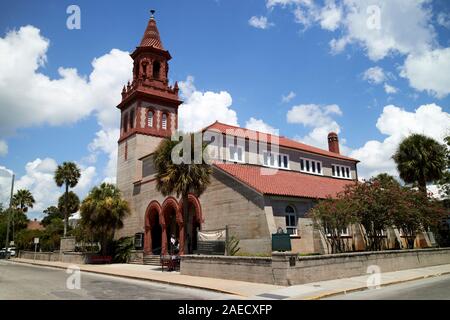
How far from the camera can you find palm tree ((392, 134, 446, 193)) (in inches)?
1395

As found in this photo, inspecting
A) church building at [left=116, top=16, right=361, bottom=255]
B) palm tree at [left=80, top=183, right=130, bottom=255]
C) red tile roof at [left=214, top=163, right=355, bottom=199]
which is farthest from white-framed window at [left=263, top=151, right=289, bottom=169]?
palm tree at [left=80, top=183, right=130, bottom=255]

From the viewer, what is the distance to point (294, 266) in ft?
53.2

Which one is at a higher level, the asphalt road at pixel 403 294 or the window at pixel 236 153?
the window at pixel 236 153

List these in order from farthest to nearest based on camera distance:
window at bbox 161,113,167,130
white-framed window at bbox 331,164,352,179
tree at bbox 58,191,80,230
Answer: tree at bbox 58,191,80,230
window at bbox 161,113,167,130
white-framed window at bbox 331,164,352,179

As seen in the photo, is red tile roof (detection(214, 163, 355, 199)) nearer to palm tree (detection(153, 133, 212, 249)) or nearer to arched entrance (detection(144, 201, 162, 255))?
palm tree (detection(153, 133, 212, 249))

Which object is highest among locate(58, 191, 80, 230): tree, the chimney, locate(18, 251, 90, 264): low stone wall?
the chimney

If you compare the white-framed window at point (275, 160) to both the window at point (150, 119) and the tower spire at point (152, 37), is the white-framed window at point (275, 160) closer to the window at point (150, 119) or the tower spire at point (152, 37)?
the window at point (150, 119)

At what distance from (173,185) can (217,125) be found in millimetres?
12163

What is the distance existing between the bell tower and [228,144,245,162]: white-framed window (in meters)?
10.8

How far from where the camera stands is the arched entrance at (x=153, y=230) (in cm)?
3522

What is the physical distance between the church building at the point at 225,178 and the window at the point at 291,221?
0.16 ft

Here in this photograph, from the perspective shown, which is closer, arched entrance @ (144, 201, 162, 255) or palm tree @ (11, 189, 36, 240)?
arched entrance @ (144, 201, 162, 255)

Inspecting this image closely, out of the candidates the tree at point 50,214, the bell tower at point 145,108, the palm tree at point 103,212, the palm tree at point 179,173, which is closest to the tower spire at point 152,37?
the bell tower at point 145,108
